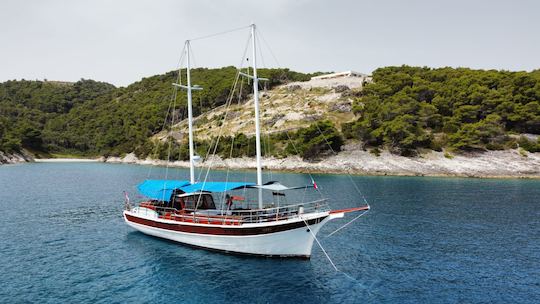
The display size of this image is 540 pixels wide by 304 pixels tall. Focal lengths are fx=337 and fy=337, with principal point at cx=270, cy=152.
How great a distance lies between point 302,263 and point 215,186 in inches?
416

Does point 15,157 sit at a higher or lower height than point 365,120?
lower

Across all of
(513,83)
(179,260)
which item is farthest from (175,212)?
(513,83)

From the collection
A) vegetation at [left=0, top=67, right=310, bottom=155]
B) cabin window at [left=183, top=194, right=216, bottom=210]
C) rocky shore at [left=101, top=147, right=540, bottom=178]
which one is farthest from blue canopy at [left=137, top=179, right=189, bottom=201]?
vegetation at [left=0, top=67, right=310, bottom=155]

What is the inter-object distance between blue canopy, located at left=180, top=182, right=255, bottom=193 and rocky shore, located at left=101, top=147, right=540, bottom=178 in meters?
46.4

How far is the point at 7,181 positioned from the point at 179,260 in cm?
7004

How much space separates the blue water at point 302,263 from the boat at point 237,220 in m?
1.14

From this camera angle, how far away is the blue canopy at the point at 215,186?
2969 cm

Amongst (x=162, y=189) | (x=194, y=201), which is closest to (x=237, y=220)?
(x=194, y=201)

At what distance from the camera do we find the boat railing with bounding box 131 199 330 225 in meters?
27.6

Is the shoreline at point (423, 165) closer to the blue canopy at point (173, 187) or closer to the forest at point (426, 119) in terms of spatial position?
the forest at point (426, 119)

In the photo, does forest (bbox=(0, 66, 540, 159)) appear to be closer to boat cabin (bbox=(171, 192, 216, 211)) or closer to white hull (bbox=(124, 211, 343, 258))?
boat cabin (bbox=(171, 192, 216, 211))

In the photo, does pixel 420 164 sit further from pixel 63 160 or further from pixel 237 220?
pixel 63 160

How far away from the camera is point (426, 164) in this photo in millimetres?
89375

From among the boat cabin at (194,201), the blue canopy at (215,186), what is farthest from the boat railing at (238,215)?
the blue canopy at (215,186)
